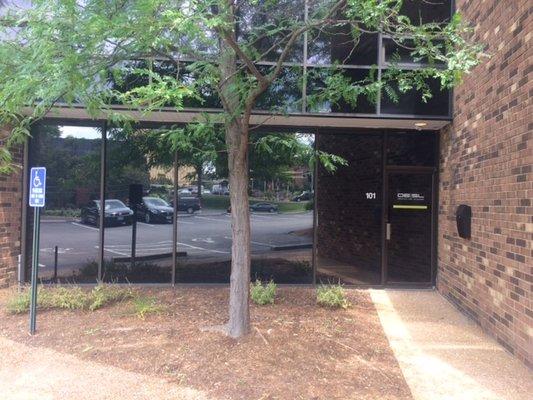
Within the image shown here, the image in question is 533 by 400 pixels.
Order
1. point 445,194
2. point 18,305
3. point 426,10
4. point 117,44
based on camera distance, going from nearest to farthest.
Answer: point 117,44, point 18,305, point 426,10, point 445,194

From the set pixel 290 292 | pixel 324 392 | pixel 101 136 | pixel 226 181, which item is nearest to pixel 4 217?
pixel 101 136

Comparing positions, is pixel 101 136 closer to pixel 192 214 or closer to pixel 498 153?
pixel 192 214

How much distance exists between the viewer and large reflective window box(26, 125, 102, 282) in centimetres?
897

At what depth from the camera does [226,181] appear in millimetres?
9039

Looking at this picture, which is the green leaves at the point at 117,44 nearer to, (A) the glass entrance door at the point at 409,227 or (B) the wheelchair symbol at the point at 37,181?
(B) the wheelchair symbol at the point at 37,181

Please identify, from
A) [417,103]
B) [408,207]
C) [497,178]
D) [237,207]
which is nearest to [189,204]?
[237,207]

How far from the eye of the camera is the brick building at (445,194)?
566 centimetres

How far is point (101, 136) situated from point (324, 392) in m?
6.34

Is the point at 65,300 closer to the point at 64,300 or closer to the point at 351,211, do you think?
the point at 64,300

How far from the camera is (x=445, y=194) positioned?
8562 millimetres

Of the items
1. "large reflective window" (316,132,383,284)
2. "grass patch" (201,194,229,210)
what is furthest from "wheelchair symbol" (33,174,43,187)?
"large reflective window" (316,132,383,284)

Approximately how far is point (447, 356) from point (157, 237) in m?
5.30

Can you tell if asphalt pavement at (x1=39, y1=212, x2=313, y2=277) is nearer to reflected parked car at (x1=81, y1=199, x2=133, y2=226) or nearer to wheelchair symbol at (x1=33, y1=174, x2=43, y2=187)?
reflected parked car at (x1=81, y1=199, x2=133, y2=226)

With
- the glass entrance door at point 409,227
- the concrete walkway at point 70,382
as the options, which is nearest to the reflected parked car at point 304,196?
the glass entrance door at point 409,227
